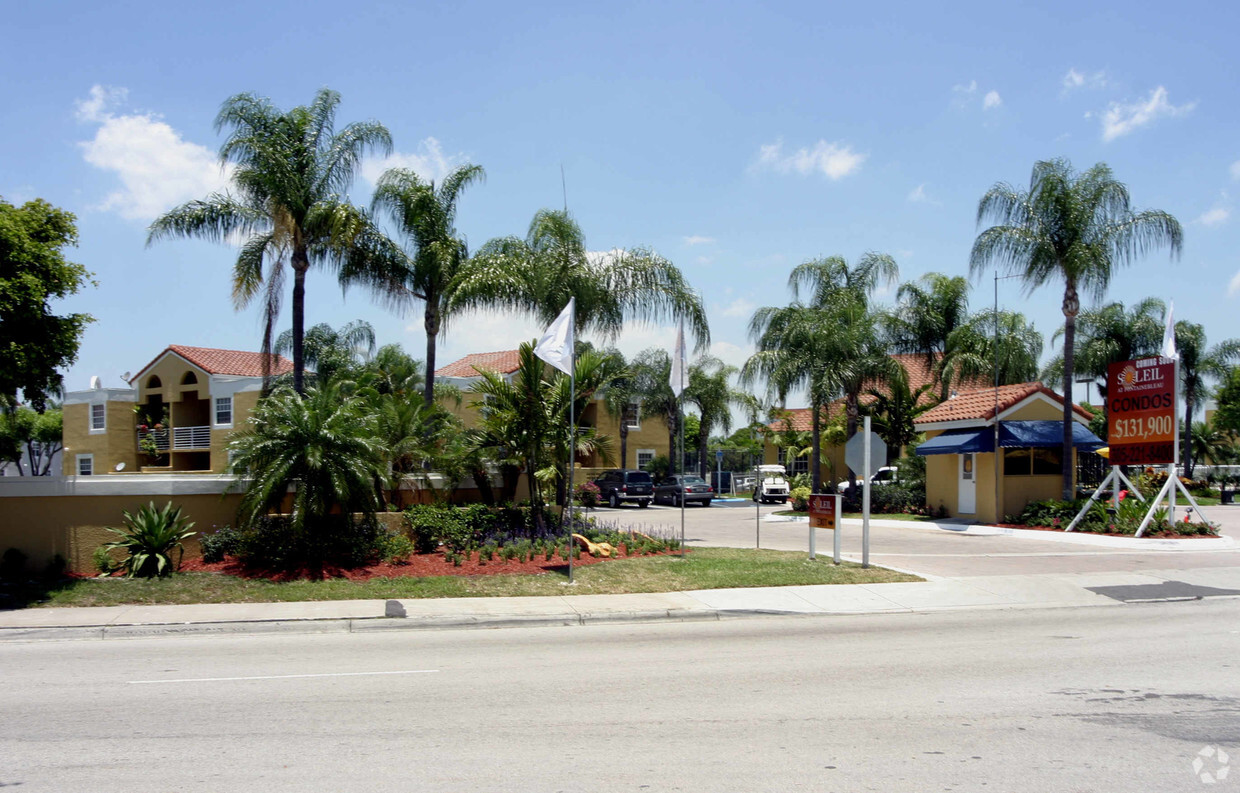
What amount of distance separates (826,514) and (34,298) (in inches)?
520

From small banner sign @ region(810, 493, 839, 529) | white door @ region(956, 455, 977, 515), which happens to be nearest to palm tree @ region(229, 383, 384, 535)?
small banner sign @ region(810, 493, 839, 529)

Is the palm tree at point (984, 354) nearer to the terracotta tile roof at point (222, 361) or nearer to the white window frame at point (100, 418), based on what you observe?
the terracotta tile roof at point (222, 361)

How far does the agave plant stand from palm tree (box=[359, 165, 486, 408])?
8.15 meters

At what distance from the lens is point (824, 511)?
16.9 meters

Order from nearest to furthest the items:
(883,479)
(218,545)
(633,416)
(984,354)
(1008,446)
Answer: (218,545) → (1008,446) → (984,354) → (883,479) → (633,416)

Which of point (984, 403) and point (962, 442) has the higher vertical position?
point (984, 403)

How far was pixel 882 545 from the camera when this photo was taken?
21922 millimetres

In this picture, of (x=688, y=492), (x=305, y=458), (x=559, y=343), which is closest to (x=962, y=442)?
(x=688, y=492)

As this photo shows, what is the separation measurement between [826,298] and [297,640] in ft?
89.8

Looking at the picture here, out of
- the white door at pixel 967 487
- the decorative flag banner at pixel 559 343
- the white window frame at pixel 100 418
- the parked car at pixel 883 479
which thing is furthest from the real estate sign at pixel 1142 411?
the white window frame at pixel 100 418

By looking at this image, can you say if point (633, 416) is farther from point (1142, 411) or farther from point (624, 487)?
point (1142, 411)

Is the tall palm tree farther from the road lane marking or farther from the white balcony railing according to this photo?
the white balcony railing

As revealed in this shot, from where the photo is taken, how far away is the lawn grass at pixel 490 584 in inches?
516

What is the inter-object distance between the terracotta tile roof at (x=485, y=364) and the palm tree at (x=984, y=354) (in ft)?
68.4
